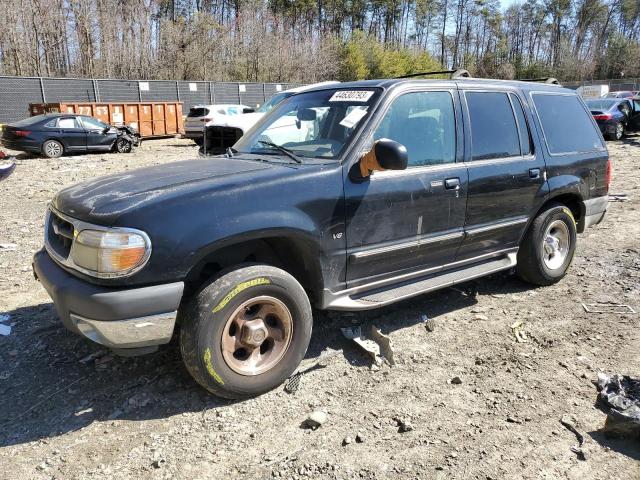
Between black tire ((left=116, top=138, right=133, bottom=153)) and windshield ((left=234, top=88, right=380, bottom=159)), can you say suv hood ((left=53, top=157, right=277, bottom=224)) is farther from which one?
black tire ((left=116, top=138, right=133, bottom=153))

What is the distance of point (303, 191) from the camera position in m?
3.25

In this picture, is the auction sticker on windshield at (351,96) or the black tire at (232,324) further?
the auction sticker on windshield at (351,96)

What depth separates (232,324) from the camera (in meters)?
3.18

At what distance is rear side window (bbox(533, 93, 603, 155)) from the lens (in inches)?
193

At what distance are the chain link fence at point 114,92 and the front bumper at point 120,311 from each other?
76.8 feet

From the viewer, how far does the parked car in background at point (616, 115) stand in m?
19.0

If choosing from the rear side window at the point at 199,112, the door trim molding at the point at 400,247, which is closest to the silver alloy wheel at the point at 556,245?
the door trim molding at the point at 400,247

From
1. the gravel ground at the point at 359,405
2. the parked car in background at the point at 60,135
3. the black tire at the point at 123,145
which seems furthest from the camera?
the black tire at the point at 123,145

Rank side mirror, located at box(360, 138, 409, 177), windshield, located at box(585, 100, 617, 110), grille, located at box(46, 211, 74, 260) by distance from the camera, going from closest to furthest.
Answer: grille, located at box(46, 211, 74, 260) < side mirror, located at box(360, 138, 409, 177) < windshield, located at box(585, 100, 617, 110)

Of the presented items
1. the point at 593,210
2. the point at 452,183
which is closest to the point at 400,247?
A: the point at 452,183

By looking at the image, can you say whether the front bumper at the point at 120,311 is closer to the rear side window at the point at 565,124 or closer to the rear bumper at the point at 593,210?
the rear side window at the point at 565,124

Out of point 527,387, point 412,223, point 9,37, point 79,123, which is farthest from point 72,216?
point 9,37

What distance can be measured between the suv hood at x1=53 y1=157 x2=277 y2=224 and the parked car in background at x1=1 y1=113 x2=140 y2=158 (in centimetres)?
1434

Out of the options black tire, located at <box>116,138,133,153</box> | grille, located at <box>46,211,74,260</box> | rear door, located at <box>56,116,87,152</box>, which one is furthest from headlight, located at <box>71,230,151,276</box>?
black tire, located at <box>116,138,133,153</box>
